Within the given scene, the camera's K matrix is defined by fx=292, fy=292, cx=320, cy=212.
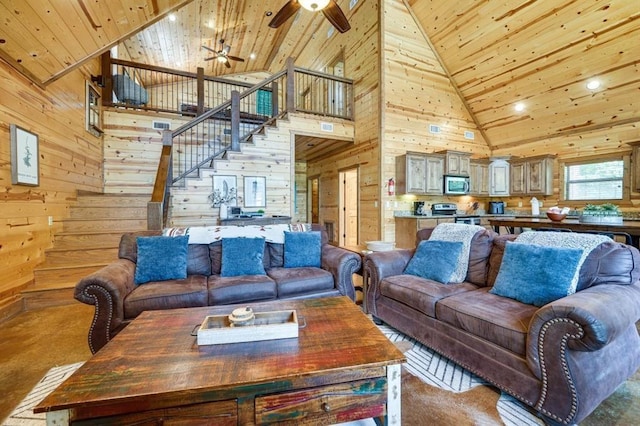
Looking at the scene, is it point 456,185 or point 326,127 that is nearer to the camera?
point 326,127

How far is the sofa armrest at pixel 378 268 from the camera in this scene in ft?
9.07

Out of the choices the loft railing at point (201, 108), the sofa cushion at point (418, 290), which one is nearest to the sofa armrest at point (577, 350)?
the sofa cushion at point (418, 290)

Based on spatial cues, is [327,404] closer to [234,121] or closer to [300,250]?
[300,250]

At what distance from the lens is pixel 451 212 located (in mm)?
6168

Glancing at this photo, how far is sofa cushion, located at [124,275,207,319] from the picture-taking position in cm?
227

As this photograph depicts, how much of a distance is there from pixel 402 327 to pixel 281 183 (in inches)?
148

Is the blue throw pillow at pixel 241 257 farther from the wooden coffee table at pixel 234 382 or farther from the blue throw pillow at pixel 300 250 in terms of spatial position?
the wooden coffee table at pixel 234 382

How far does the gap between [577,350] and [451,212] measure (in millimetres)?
5068

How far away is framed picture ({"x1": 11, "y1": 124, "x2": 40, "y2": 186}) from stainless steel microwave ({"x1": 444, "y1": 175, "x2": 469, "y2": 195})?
21.2ft

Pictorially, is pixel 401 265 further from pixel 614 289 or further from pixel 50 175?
pixel 50 175

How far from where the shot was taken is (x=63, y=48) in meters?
3.26

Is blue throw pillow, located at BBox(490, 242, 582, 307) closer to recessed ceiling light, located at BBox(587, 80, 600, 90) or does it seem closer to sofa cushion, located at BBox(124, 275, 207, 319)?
sofa cushion, located at BBox(124, 275, 207, 319)

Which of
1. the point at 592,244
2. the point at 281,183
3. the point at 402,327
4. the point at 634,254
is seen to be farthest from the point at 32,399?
the point at 281,183

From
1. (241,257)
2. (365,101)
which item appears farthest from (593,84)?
(241,257)
